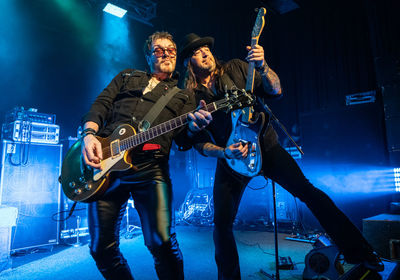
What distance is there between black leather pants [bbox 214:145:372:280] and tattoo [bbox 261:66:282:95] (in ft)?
1.59

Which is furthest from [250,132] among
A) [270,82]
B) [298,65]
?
[298,65]

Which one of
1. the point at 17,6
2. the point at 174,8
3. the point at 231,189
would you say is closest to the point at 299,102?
the point at 174,8

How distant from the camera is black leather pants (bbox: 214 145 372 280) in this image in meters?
1.88

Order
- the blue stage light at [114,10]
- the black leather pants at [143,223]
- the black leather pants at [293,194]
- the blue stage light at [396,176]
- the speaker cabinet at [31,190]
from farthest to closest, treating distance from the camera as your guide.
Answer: the blue stage light at [114,10], the blue stage light at [396,176], the speaker cabinet at [31,190], the black leather pants at [293,194], the black leather pants at [143,223]

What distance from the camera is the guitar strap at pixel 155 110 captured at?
207cm

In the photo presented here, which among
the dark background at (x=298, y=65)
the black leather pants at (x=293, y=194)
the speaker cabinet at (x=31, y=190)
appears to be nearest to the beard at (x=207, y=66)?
the black leather pants at (x=293, y=194)

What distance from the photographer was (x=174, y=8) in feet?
28.2

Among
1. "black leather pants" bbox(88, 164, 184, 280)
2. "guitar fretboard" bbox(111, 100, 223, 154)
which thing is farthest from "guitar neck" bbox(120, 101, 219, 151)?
"black leather pants" bbox(88, 164, 184, 280)

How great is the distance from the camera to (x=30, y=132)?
5027 millimetres

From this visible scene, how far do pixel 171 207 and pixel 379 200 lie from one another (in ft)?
17.4

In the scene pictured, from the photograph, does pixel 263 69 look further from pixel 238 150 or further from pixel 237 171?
pixel 237 171

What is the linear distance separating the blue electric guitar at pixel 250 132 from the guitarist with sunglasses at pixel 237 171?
19 millimetres

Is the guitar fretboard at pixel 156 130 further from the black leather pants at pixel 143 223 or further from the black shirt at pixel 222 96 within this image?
the black shirt at pixel 222 96

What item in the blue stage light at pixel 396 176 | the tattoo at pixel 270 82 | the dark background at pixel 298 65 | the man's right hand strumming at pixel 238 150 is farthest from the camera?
the dark background at pixel 298 65
